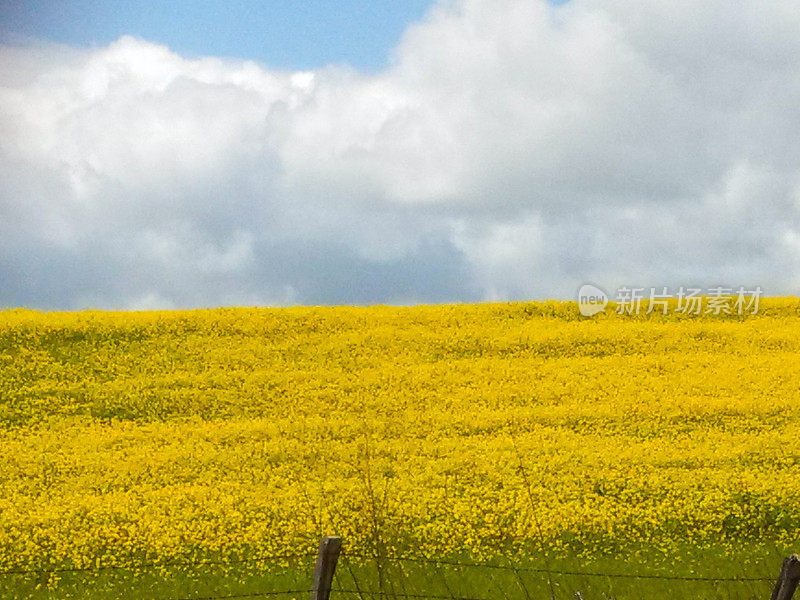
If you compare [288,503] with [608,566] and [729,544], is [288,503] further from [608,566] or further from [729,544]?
[729,544]

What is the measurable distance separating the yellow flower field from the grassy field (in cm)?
8

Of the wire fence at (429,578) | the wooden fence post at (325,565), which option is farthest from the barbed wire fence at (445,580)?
the wooden fence post at (325,565)

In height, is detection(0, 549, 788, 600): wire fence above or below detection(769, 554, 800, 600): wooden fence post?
above

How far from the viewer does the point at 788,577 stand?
24.5 ft

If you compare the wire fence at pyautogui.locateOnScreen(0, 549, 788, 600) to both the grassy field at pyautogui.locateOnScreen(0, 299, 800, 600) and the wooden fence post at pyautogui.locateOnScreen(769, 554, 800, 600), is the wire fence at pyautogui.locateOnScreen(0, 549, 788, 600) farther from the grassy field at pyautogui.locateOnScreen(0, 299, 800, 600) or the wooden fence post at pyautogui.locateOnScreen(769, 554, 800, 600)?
the wooden fence post at pyautogui.locateOnScreen(769, 554, 800, 600)

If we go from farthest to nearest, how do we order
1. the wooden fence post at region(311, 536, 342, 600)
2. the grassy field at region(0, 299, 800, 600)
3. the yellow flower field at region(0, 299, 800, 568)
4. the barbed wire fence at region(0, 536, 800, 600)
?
the yellow flower field at region(0, 299, 800, 568)
the grassy field at region(0, 299, 800, 600)
the barbed wire fence at region(0, 536, 800, 600)
the wooden fence post at region(311, 536, 342, 600)

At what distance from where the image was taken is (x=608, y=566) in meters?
17.2

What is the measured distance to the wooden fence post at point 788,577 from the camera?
741cm

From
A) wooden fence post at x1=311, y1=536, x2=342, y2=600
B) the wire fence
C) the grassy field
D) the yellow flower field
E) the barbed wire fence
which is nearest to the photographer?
wooden fence post at x1=311, y1=536, x2=342, y2=600

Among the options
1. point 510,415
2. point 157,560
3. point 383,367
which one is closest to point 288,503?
point 157,560

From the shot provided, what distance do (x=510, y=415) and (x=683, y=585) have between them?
1021 centimetres

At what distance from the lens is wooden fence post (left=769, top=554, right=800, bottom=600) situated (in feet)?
24.3

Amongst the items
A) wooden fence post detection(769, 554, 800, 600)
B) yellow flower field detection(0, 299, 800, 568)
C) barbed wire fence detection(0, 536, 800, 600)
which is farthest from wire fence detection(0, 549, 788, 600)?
wooden fence post detection(769, 554, 800, 600)

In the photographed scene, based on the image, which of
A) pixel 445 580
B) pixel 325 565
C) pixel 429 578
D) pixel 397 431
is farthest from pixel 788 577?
pixel 397 431
